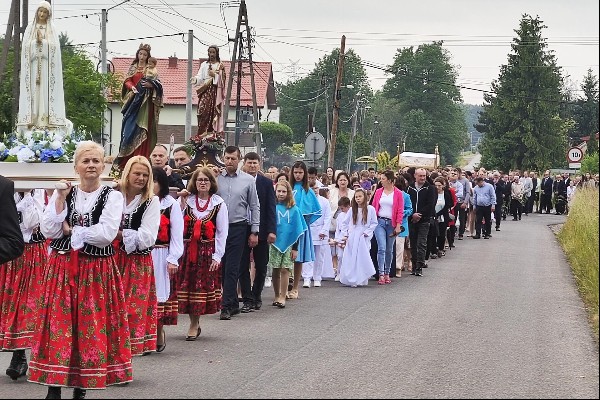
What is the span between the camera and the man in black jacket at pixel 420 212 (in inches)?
861

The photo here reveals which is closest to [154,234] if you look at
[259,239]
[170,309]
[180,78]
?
[170,309]

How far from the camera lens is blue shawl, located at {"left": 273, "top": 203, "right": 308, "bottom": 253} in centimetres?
1570

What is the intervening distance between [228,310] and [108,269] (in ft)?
18.9

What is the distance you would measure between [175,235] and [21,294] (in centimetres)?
149

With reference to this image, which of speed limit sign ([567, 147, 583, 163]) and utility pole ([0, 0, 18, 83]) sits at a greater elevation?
utility pole ([0, 0, 18, 83])

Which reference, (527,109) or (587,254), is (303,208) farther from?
(527,109)

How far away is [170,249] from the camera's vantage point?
35.3ft

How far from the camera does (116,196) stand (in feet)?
27.5

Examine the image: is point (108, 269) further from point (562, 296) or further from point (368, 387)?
point (562, 296)

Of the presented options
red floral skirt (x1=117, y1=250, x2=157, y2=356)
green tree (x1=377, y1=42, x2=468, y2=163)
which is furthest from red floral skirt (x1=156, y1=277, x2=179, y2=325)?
green tree (x1=377, y1=42, x2=468, y2=163)

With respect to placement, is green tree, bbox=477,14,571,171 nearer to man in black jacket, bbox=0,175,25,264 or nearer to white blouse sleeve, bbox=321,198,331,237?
white blouse sleeve, bbox=321,198,331,237

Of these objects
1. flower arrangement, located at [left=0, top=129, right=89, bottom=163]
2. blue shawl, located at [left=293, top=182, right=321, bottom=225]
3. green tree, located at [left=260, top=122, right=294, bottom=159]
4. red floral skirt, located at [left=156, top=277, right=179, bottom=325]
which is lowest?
red floral skirt, located at [left=156, top=277, right=179, bottom=325]

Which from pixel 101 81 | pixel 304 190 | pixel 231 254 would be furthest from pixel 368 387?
pixel 101 81

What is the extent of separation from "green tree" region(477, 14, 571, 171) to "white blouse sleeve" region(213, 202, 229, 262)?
265ft
